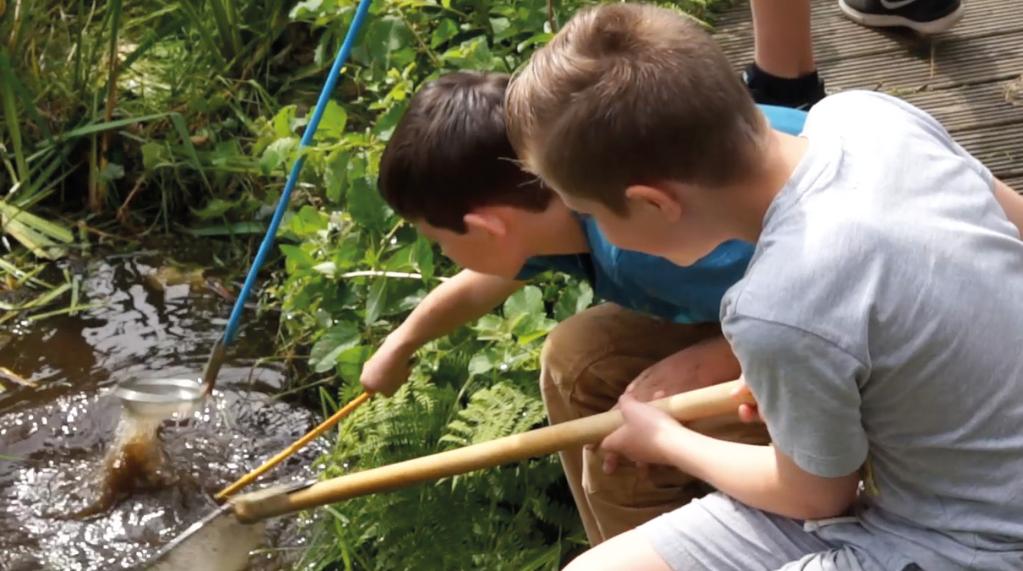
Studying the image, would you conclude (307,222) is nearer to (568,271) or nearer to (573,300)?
(573,300)

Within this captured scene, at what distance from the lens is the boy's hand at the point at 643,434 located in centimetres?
189

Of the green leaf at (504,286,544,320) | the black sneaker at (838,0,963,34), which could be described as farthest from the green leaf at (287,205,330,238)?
the black sneaker at (838,0,963,34)

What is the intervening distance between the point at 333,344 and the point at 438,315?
23.1 inches

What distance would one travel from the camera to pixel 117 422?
3020 mm

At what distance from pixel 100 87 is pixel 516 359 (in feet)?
5.93

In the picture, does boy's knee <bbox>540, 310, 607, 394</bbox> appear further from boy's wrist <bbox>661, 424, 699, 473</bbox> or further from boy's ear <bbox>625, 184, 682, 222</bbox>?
boy's ear <bbox>625, 184, 682, 222</bbox>

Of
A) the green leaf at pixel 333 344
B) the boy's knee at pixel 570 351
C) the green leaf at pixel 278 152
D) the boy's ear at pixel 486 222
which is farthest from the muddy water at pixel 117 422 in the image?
the boy's ear at pixel 486 222

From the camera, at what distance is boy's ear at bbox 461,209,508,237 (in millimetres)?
2025

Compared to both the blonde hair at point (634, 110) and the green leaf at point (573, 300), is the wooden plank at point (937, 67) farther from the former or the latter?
the blonde hair at point (634, 110)

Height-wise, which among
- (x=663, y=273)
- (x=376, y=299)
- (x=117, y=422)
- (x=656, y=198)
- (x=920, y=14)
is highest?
(x=656, y=198)

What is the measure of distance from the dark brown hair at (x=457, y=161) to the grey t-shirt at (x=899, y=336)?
530mm

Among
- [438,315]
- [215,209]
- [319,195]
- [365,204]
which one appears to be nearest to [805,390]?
[438,315]

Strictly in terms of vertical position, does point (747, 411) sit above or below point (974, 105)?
above

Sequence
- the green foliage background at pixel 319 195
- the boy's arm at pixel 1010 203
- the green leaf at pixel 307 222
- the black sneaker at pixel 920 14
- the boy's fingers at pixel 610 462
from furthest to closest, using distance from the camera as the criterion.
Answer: the black sneaker at pixel 920 14, the green leaf at pixel 307 222, the green foliage background at pixel 319 195, the boy's fingers at pixel 610 462, the boy's arm at pixel 1010 203
